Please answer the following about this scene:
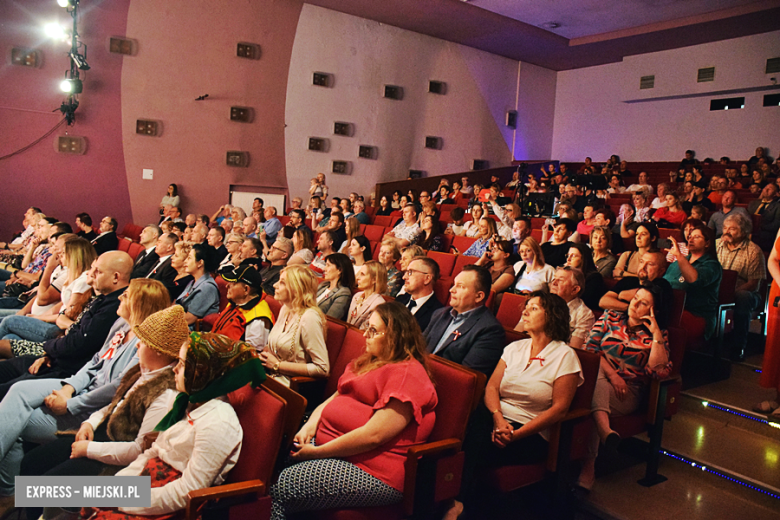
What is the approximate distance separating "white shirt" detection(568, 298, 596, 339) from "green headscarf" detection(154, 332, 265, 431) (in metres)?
1.64

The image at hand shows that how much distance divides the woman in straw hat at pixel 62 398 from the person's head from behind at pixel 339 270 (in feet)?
3.38

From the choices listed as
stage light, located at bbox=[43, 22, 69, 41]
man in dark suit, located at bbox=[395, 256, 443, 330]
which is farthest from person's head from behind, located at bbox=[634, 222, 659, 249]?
stage light, located at bbox=[43, 22, 69, 41]

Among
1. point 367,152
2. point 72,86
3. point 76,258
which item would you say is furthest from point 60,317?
point 367,152

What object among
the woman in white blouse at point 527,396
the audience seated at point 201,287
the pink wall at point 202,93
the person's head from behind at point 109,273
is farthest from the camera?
the pink wall at point 202,93

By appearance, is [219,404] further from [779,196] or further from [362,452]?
[779,196]

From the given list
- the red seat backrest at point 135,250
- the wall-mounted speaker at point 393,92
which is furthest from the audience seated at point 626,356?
the wall-mounted speaker at point 393,92

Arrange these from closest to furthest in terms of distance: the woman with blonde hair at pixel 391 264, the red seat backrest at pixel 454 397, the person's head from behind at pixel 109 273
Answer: the red seat backrest at pixel 454 397, the person's head from behind at pixel 109 273, the woman with blonde hair at pixel 391 264

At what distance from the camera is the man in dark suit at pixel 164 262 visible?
3.90 metres

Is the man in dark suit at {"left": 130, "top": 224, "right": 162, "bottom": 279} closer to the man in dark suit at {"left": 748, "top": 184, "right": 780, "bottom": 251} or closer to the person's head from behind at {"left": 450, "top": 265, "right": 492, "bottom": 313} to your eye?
the person's head from behind at {"left": 450, "top": 265, "right": 492, "bottom": 313}

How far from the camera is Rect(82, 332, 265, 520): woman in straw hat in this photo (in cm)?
137

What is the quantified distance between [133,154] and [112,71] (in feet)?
3.85

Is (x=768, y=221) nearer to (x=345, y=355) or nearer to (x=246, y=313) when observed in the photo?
(x=345, y=355)

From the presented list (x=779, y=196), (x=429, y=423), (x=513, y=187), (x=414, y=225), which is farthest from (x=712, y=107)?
(x=429, y=423)

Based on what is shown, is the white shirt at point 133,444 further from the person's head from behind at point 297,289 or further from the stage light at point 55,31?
the stage light at point 55,31
